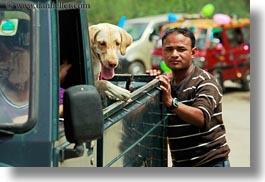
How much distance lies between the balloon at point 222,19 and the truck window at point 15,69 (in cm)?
1040

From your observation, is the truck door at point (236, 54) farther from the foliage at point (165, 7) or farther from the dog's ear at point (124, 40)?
the dog's ear at point (124, 40)

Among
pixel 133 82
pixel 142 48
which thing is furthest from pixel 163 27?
pixel 133 82

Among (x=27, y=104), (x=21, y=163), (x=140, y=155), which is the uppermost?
(x=27, y=104)

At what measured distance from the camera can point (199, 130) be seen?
3268 mm

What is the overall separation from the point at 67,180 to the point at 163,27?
36.8ft

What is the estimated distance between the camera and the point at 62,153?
6.51 feet

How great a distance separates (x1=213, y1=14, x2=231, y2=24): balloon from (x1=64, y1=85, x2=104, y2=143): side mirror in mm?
10547

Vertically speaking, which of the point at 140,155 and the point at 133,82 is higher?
the point at 133,82

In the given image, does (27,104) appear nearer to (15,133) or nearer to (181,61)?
(15,133)

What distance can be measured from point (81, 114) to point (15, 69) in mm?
333

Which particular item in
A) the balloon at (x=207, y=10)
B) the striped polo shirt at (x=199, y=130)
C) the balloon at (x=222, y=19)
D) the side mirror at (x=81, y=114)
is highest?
the balloon at (x=207, y=10)

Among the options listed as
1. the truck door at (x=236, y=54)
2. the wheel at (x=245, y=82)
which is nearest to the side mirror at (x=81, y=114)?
the truck door at (x=236, y=54)

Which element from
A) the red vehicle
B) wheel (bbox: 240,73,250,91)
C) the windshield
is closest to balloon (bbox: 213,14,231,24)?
the red vehicle

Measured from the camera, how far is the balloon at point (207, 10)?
11766mm
